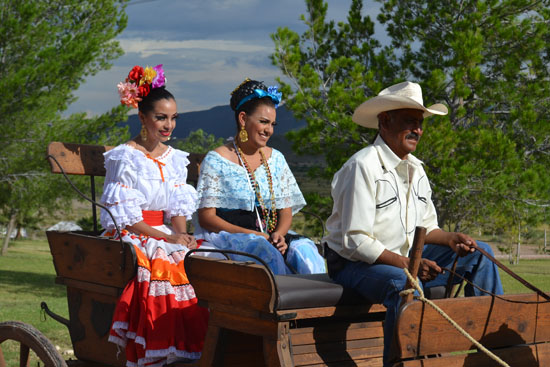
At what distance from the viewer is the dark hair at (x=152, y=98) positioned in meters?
4.92

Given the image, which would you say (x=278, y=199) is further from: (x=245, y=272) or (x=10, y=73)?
(x=10, y=73)

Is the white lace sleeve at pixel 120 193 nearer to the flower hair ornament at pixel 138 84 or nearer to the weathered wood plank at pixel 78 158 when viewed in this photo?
the weathered wood plank at pixel 78 158

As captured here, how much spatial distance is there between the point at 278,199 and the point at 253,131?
51 cm

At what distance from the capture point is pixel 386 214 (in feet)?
12.1

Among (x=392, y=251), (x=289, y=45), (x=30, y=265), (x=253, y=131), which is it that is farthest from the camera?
(x=30, y=265)

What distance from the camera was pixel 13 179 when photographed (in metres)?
17.0

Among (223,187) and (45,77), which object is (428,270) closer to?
(223,187)

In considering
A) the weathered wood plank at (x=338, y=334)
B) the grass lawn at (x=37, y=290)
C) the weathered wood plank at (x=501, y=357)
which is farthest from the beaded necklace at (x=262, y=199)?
the weathered wood plank at (x=501, y=357)

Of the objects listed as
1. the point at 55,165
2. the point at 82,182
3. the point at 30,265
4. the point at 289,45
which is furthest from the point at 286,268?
the point at 30,265

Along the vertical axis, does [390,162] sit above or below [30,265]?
above

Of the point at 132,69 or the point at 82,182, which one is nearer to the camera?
the point at 132,69

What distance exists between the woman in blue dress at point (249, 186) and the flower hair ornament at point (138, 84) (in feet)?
1.77

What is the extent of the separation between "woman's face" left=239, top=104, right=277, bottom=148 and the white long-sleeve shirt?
4.36 feet

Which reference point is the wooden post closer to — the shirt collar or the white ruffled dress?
the shirt collar
